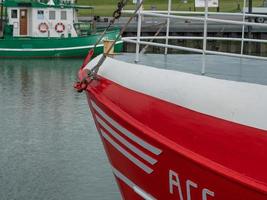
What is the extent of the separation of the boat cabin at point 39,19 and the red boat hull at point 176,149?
93.7ft

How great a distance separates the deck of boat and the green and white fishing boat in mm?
26707

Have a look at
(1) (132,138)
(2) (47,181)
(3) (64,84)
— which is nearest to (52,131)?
(2) (47,181)

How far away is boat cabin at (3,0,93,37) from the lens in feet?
112

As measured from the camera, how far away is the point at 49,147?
13875 mm

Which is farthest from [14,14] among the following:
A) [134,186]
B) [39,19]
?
[134,186]

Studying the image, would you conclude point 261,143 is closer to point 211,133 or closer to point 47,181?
point 211,133

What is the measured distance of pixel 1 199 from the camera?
34.0ft

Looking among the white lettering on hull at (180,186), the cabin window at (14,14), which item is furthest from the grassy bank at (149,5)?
the white lettering on hull at (180,186)

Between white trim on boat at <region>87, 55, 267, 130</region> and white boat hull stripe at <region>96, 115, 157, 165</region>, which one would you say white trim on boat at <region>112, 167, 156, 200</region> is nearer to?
white boat hull stripe at <region>96, 115, 157, 165</region>

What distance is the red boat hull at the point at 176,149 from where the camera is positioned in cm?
452

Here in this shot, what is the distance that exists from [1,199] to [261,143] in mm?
6535

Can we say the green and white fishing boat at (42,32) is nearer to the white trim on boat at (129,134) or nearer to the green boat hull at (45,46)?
the green boat hull at (45,46)

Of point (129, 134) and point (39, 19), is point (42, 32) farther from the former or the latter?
point (129, 134)

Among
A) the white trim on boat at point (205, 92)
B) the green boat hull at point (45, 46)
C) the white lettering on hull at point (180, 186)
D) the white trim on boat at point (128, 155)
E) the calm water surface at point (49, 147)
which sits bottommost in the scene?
the calm water surface at point (49, 147)
